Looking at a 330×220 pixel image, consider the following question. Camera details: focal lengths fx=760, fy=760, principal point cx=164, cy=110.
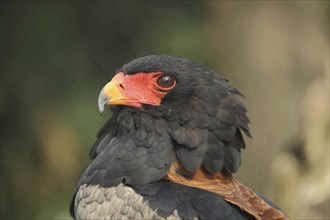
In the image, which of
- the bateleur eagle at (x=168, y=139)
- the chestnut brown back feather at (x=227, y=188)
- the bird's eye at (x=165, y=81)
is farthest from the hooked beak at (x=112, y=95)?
the chestnut brown back feather at (x=227, y=188)

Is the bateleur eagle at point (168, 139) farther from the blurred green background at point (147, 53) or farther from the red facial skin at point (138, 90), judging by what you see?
the blurred green background at point (147, 53)

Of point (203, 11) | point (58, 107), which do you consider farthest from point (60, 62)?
point (203, 11)

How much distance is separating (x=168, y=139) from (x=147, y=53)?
3.66m

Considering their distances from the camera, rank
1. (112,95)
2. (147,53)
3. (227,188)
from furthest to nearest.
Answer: (147,53), (112,95), (227,188)

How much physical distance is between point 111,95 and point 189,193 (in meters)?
0.67

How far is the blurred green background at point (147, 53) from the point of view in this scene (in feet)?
22.7

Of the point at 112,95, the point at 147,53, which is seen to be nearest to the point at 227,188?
the point at 112,95

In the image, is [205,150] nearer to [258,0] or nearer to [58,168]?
[258,0]

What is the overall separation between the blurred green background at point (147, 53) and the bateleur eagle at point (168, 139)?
296 cm

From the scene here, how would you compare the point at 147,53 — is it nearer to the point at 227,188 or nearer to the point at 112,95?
the point at 112,95

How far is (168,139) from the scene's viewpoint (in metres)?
3.77

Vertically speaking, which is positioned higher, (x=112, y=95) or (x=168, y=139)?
(x=112, y=95)

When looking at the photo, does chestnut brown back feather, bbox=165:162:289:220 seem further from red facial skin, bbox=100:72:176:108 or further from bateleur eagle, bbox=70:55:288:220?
red facial skin, bbox=100:72:176:108

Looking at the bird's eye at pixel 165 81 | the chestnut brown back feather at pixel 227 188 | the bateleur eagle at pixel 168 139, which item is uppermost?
the bird's eye at pixel 165 81
